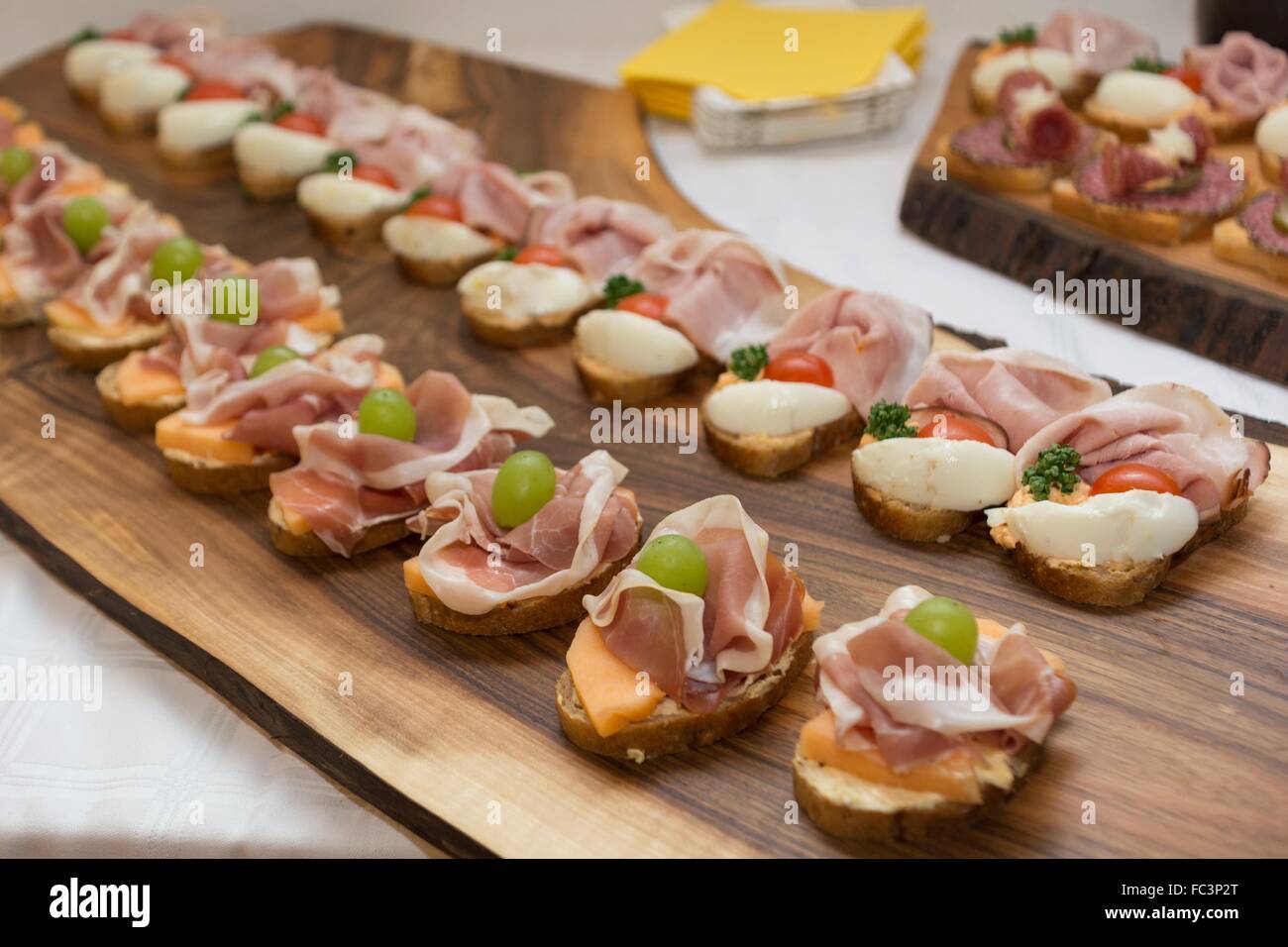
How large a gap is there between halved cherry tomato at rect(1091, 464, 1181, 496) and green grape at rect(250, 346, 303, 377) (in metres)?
2.03

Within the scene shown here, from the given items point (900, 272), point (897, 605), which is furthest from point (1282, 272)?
point (897, 605)

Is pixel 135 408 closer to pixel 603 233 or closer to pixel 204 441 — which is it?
pixel 204 441

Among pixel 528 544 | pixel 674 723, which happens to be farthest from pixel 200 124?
pixel 674 723

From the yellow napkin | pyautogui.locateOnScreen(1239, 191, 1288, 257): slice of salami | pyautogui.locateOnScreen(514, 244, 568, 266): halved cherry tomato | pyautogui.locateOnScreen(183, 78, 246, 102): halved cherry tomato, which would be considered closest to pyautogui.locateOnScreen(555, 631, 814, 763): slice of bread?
pyautogui.locateOnScreen(514, 244, 568, 266): halved cherry tomato

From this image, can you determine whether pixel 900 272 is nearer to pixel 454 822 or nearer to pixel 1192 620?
pixel 1192 620

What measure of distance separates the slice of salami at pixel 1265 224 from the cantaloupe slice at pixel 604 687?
224 centimetres

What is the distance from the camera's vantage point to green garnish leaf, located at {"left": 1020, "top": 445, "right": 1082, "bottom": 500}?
290 cm

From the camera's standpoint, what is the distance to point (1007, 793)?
2342 millimetres

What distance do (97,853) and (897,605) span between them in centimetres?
161

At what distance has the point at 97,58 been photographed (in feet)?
19.7

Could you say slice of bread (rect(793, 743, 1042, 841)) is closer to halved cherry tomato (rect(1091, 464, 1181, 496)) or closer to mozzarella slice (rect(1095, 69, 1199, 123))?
halved cherry tomato (rect(1091, 464, 1181, 496))

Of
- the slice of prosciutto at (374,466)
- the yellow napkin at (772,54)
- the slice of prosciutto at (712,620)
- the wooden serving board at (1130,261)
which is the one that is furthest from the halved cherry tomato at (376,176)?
the slice of prosciutto at (712,620)

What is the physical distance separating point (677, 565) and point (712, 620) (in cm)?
13

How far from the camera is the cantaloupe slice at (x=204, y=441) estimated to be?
11.6 feet
